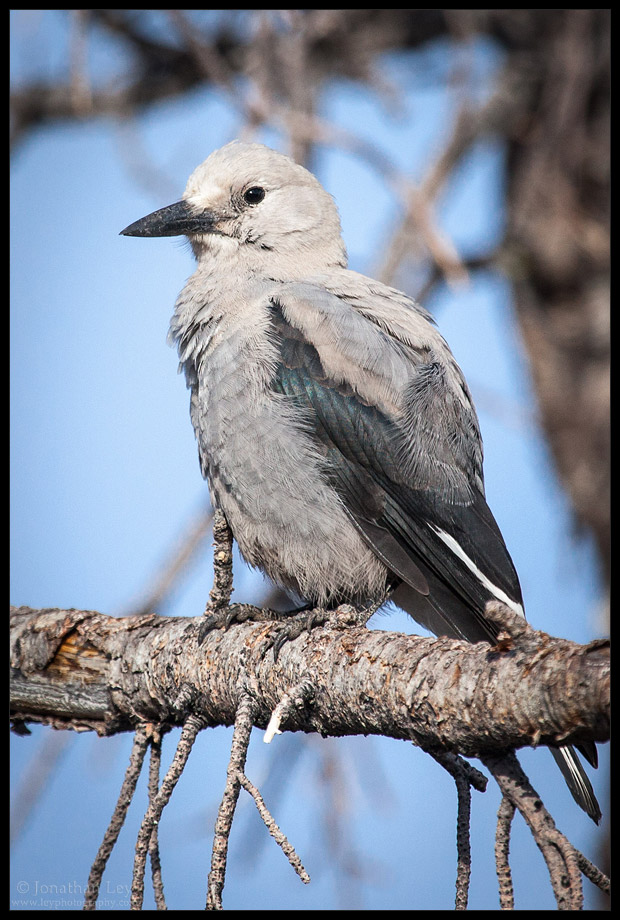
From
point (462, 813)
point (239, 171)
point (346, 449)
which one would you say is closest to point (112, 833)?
point (462, 813)

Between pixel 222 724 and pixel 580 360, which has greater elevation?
pixel 580 360

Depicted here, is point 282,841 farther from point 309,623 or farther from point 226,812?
point 309,623

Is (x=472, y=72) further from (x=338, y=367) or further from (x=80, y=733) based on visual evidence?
(x=80, y=733)

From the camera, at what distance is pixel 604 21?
4852 mm

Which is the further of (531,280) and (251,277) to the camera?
(531,280)

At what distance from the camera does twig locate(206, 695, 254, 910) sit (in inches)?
77.2

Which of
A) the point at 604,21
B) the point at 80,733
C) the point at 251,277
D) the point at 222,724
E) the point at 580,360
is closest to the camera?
the point at 222,724

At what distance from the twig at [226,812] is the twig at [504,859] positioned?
581mm

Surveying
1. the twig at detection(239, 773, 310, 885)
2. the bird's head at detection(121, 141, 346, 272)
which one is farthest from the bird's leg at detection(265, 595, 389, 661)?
the bird's head at detection(121, 141, 346, 272)

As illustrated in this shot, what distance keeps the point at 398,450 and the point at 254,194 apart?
1.46m

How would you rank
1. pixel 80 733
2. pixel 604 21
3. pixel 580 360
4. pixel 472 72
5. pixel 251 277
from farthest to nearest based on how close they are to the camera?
1. pixel 580 360
2. pixel 604 21
3. pixel 472 72
4. pixel 251 277
5. pixel 80 733

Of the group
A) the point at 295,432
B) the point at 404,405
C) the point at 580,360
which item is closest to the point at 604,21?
the point at 580,360

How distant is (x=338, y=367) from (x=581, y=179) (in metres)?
2.98

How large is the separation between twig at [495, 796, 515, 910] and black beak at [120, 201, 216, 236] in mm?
2763
